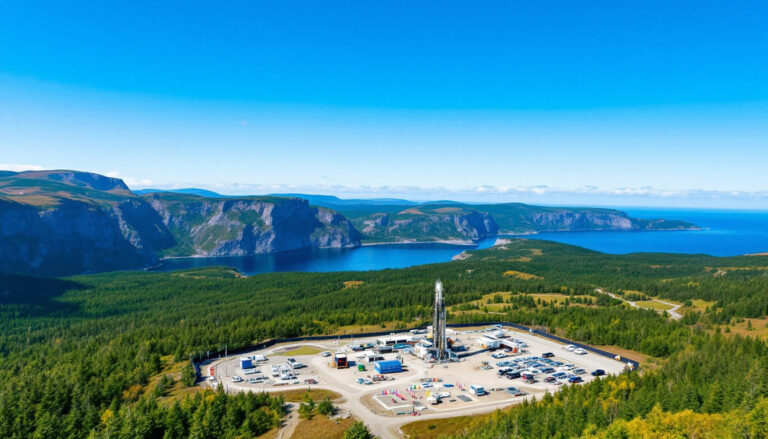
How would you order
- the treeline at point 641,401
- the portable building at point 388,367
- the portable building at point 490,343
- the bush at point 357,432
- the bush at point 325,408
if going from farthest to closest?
the portable building at point 490,343, the portable building at point 388,367, the bush at point 325,408, the bush at point 357,432, the treeline at point 641,401

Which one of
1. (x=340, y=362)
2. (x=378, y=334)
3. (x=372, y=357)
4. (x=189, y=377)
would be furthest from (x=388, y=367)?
(x=189, y=377)

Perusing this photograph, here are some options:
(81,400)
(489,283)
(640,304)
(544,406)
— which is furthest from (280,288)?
(544,406)

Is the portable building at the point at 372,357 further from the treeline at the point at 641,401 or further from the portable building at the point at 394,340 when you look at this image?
the treeline at the point at 641,401

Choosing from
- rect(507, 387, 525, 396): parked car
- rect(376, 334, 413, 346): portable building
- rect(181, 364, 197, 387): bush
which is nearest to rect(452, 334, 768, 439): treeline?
rect(507, 387, 525, 396): parked car

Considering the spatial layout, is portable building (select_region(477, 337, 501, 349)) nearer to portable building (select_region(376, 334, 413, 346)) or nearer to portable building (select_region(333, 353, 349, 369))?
portable building (select_region(376, 334, 413, 346))

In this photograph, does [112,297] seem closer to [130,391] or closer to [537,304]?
[130,391]

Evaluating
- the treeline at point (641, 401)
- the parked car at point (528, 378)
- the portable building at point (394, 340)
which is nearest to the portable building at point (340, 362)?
the portable building at point (394, 340)
